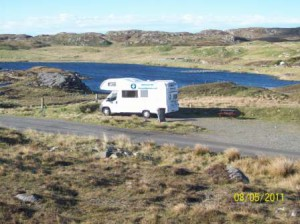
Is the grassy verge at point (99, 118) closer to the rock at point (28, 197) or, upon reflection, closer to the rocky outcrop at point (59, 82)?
the rock at point (28, 197)

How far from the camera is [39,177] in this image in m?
18.4

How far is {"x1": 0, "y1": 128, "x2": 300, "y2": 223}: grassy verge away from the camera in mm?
14062

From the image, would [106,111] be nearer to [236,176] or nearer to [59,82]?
[236,176]

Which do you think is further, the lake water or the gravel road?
the lake water

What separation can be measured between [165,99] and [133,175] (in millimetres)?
18765

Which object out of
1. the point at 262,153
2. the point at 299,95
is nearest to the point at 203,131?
the point at 262,153

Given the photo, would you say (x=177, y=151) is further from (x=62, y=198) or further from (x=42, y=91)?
(x=42, y=91)

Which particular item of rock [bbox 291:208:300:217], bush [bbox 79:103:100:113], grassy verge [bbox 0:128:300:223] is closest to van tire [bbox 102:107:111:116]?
bush [bbox 79:103:100:113]

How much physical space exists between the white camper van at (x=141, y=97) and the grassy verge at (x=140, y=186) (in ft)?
39.6

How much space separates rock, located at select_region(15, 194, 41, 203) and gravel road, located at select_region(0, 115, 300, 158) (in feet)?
42.8

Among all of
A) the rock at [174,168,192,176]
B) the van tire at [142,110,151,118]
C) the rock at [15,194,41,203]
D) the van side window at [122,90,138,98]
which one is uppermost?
the van side window at [122,90,138,98]

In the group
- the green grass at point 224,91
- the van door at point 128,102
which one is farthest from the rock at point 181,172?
the green grass at point 224,91

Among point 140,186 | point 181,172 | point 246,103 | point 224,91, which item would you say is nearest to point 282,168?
point 181,172

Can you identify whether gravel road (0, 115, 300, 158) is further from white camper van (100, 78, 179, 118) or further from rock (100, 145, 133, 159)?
rock (100, 145, 133, 159)
